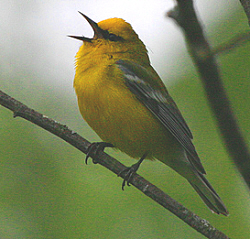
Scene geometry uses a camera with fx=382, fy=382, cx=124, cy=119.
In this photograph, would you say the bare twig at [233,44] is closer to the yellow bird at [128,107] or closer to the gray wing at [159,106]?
the yellow bird at [128,107]

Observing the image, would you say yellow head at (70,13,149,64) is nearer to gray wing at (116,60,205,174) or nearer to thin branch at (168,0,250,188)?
gray wing at (116,60,205,174)

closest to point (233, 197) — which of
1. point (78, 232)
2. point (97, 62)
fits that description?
point (78, 232)

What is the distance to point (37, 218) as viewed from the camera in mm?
5957

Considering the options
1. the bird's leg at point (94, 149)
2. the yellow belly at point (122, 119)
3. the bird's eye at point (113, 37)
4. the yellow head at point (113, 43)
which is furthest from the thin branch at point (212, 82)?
the bird's eye at point (113, 37)

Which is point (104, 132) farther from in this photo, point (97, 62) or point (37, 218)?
point (37, 218)

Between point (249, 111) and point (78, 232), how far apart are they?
3.37m

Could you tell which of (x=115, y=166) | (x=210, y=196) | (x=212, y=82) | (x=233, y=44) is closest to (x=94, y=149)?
(x=115, y=166)

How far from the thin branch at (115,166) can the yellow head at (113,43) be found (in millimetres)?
1679

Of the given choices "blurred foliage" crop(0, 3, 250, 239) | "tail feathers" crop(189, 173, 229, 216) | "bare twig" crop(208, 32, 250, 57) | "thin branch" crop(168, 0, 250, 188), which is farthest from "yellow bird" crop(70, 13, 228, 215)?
"bare twig" crop(208, 32, 250, 57)

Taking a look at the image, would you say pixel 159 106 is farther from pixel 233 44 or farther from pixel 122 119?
pixel 233 44

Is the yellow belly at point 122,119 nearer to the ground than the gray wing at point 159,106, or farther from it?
nearer to the ground

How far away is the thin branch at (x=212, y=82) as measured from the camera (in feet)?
10.2

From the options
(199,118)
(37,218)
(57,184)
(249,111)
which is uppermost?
(249,111)

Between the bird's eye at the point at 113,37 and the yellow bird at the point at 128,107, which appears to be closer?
the yellow bird at the point at 128,107
